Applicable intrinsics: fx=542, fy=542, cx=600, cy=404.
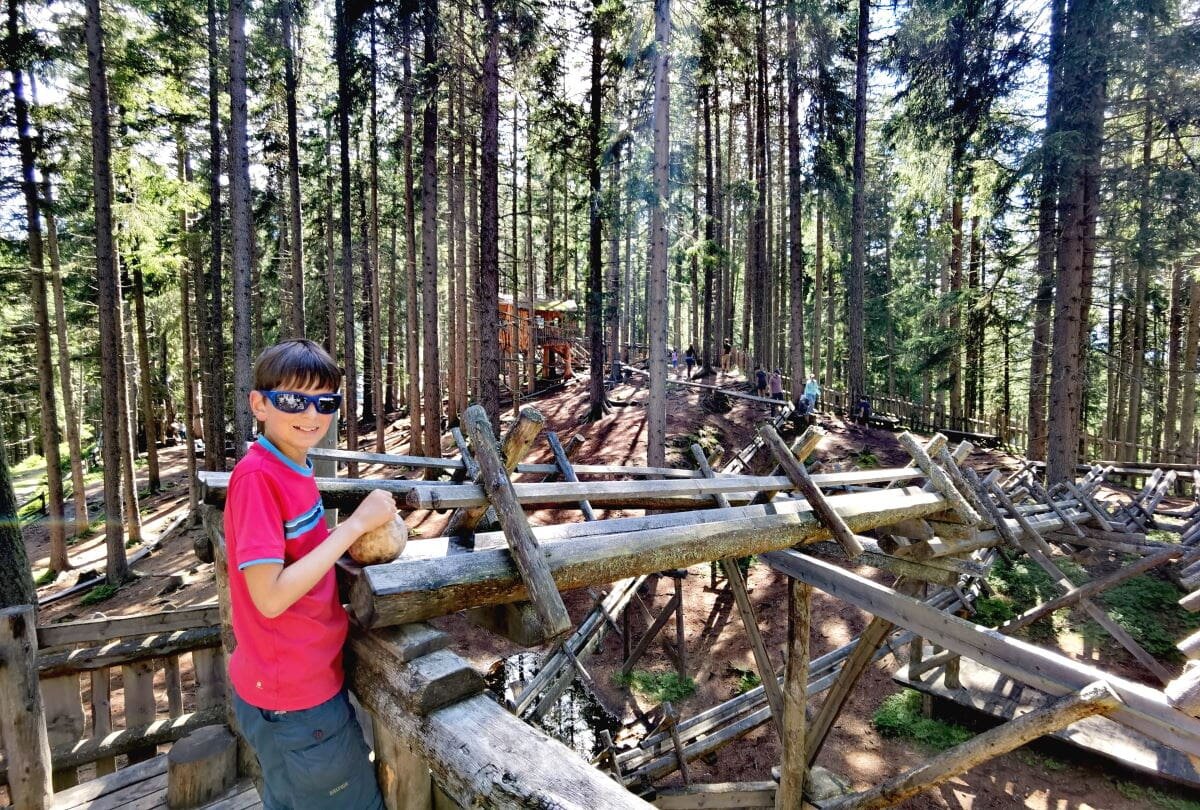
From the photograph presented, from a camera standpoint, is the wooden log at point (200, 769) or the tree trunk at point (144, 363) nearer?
the wooden log at point (200, 769)

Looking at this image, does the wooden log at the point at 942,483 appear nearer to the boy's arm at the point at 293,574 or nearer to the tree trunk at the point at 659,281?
the boy's arm at the point at 293,574

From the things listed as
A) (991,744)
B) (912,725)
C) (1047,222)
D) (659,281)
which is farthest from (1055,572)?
(1047,222)

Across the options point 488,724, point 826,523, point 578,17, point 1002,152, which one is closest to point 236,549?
point 488,724

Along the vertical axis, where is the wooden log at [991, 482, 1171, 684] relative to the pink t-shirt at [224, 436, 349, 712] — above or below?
below

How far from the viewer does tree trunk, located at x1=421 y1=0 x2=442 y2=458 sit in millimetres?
13578

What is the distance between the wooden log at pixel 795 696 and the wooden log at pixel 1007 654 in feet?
1.10

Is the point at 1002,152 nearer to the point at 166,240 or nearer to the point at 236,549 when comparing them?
the point at 236,549

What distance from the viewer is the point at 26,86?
1319 cm

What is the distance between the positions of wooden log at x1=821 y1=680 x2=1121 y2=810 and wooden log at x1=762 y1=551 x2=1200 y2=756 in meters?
0.08

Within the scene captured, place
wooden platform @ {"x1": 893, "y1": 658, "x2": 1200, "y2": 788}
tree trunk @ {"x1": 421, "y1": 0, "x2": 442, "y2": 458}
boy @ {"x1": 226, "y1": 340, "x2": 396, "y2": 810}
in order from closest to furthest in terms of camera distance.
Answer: boy @ {"x1": 226, "y1": 340, "x2": 396, "y2": 810} → wooden platform @ {"x1": 893, "y1": 658, "x2": 1200, "y2": 788} → tree trunk @ {"x1": 421, "y1": 0, "x2": 442, "y2": 458}

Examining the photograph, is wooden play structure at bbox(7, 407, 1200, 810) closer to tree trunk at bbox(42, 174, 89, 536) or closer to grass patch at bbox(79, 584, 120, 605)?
grass patch at bbox(79, 584, 120, 605)

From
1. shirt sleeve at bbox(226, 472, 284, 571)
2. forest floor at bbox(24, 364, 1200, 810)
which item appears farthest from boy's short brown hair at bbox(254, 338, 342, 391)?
forest floor at bbox(24, 364, 1200, 810)

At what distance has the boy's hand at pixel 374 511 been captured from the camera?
1.81m

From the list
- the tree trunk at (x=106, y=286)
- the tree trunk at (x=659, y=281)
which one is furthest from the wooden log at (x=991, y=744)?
the tree trunk at (x=106, y=286)
